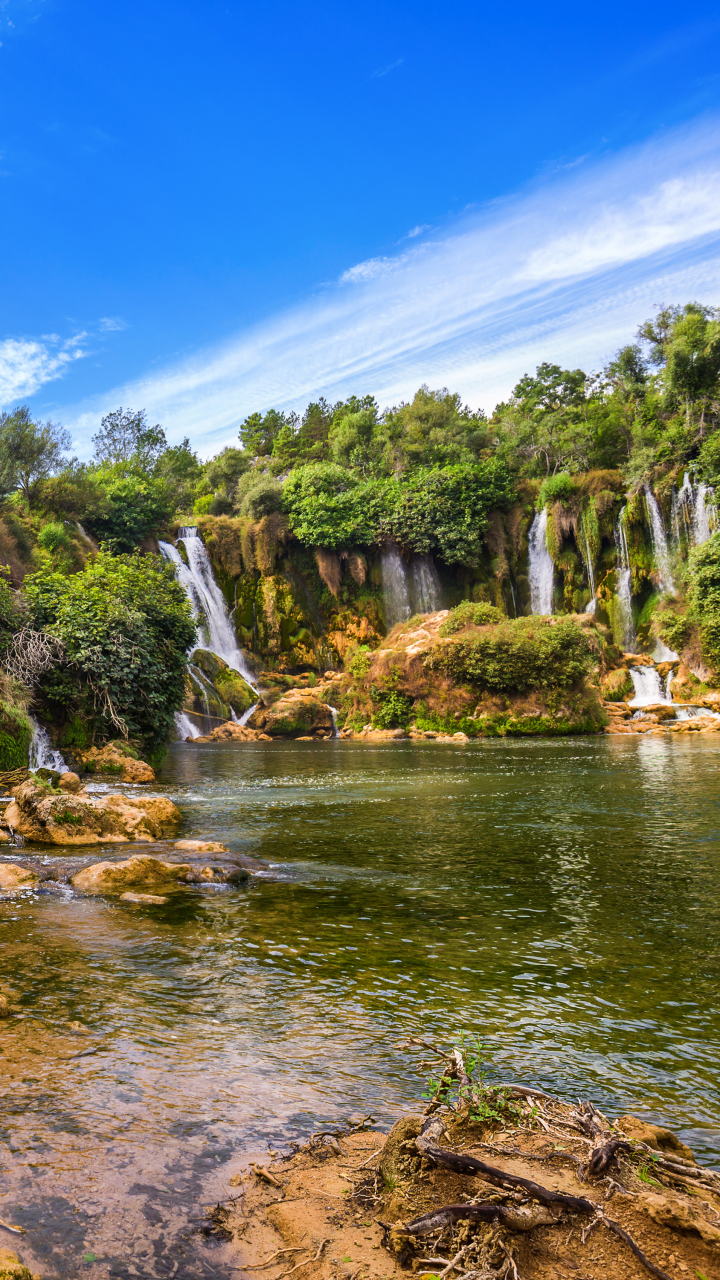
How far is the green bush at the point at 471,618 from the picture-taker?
3678cm

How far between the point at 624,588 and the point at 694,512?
5.75 m

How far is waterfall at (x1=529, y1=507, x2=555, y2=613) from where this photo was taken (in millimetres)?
46438

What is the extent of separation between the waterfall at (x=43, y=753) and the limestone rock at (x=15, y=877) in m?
8.99

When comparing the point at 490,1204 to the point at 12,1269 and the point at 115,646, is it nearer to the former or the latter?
the point at 12,1269

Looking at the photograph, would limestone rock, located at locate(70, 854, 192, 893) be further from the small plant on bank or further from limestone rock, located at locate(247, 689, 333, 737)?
limestone rock, located at locate(247, 689, 333, 737)

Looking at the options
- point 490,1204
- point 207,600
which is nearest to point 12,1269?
point 490,1204

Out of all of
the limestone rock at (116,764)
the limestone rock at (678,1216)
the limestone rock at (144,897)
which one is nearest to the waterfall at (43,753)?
the limestone rock at (116,764)

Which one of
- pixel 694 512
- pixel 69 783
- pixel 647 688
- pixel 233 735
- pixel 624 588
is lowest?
pixel 233 735

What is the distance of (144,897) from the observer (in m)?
7.61

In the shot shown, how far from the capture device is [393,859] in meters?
9.50

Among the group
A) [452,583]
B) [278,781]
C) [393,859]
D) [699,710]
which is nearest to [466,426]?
[452,583]

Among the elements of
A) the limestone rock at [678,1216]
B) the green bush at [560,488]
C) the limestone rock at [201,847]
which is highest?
the green bush at [560,488]

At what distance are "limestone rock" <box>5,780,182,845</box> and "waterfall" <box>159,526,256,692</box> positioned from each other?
31276 mm

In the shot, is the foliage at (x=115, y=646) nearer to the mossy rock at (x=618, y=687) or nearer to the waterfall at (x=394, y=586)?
the mossy rock at (x=618, y=687)
